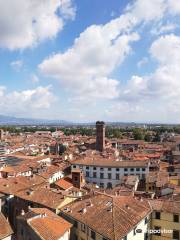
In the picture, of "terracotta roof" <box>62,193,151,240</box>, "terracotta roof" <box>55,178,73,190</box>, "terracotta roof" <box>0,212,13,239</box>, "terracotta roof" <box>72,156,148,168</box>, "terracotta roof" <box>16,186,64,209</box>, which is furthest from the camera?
"terracotta roof" <box>72,156,148,168</box>

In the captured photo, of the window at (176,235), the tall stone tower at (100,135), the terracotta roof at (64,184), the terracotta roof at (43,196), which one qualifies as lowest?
the window at (176,235)

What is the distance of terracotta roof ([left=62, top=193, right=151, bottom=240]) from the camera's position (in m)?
32.6

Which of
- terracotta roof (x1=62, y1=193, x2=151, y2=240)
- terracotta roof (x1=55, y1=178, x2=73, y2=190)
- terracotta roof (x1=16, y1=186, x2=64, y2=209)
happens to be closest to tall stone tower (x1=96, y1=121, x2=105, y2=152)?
terracotta roof (x1=55, y1=178, x2=73, y2=190)

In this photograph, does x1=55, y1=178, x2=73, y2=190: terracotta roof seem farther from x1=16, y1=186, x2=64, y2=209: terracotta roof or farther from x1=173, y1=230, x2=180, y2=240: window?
x1=173, y1=230, x2=180, y2=240: window

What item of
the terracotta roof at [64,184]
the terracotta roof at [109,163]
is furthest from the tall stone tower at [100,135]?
the terracotta roof at [64,184]

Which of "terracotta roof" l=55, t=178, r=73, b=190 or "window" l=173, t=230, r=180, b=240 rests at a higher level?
"terracotta roof" l=55, t=178, r=73, b=190

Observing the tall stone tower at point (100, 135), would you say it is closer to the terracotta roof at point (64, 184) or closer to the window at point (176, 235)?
the terracotta roof at point (64, 184)

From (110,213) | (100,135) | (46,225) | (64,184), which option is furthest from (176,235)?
(100,135)

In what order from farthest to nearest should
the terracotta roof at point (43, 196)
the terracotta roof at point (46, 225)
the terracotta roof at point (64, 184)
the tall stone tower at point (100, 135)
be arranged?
1. the tall stone tower at point (100, 135)
2. the terracotta roof at point (64, 184)
3. the terracotta roof at point (43, 196)
4. the terracotta roof at point (46, 225)

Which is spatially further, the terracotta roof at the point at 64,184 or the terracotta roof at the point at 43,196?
the terracotta roof at the point at 64,184

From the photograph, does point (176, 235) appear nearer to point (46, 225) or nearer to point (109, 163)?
point (46, 225)

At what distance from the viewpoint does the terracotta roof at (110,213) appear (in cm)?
3256

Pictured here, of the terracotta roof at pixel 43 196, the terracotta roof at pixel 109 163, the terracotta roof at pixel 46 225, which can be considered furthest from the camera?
the terracotta roof at pixel 109 163

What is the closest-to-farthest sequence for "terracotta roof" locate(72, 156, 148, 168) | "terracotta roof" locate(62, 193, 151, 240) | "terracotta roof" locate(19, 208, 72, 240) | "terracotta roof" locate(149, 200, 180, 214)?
"terracotta roof" locate(19, 208, 72, 240), "terracotta roof" locate(62, 193, 151, 240), "terracotta roof" locate(149, 200, 180, 214), "terracotta roof" locate(72, 156, 148, 168)
